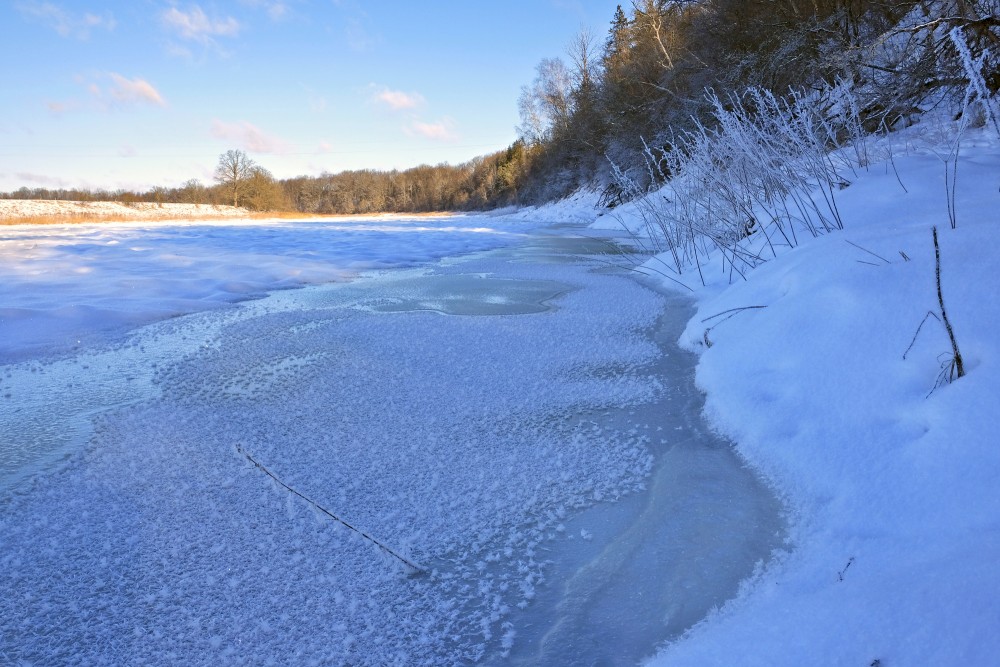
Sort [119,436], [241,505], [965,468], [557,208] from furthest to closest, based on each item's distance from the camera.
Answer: [557,208]
[119,436]
[241,505]
[965,468]

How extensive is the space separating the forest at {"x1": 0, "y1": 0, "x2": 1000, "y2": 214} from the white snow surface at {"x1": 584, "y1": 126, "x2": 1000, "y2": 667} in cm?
74

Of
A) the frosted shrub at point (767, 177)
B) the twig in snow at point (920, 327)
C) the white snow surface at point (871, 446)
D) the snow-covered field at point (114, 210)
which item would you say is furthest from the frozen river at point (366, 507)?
the snow-covered field at point (114, 210)

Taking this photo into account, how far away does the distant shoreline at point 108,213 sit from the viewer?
18.9 meters

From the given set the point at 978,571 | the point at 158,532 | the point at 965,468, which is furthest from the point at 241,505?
the point at 965,468

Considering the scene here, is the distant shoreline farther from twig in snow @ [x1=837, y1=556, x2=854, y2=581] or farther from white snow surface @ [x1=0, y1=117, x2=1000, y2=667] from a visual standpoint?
twig in snow @ [x1=837, y1=556, x2=854, y2=581]

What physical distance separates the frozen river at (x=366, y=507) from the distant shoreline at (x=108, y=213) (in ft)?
67.8

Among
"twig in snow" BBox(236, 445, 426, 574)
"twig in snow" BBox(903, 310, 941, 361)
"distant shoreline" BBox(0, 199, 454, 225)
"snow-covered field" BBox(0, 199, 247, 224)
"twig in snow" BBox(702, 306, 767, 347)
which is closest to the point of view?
"twig in snow" BBox(236, 445, 426, 574)

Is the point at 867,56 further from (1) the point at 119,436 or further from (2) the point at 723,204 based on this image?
(1) the point at 119,436

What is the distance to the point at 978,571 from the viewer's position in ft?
2.47

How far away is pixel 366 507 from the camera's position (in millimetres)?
1360

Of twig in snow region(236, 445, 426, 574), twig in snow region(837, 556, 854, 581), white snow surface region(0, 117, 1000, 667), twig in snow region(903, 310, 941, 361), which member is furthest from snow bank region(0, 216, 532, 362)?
twig in snow region(903, 310, 941, 361)

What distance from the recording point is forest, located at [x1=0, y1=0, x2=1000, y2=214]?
4801mm

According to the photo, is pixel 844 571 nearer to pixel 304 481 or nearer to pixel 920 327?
pixel 920 327

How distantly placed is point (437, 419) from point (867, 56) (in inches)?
220
